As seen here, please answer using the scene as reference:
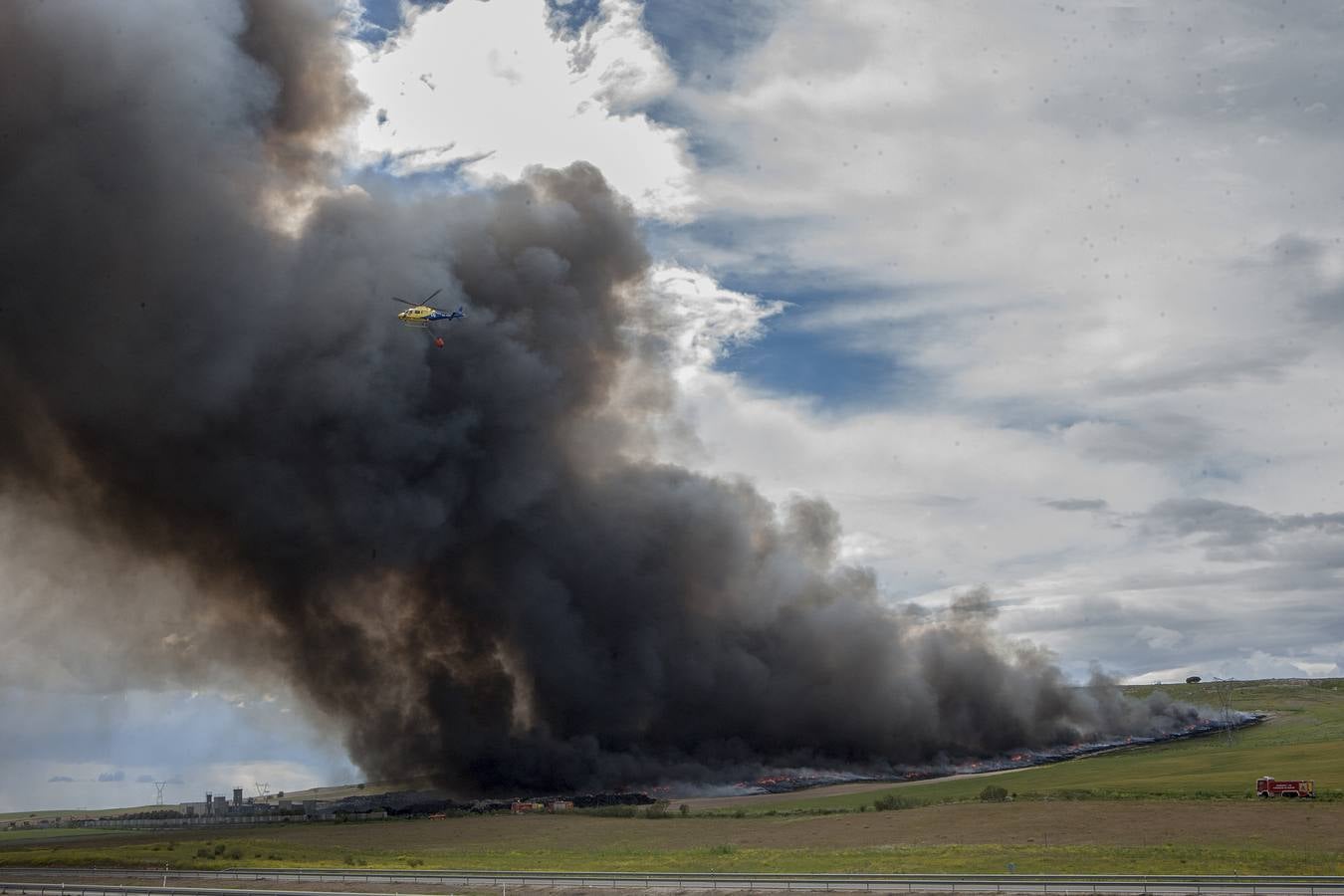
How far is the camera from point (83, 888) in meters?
57.8

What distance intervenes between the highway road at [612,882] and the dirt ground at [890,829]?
54.1 ft

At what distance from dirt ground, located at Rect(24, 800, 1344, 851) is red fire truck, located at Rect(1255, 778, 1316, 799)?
5.94 m

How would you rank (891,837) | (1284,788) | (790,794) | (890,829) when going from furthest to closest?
1. (790,794)
2. (1284,788)
3. (890,829)
4. (891,837)

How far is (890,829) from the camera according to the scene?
8119 cm

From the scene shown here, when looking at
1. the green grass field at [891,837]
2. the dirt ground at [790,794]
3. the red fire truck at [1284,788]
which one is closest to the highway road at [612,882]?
the green grass field at [891,837]

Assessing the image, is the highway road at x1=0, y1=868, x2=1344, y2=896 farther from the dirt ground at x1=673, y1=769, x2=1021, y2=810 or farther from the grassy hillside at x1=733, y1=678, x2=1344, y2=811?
the dirt ground at x1=673, y1=769, x2=1021, y2=810

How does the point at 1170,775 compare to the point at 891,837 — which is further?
the point at 1170,775

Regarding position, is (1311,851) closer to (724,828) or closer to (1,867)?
(724,828)

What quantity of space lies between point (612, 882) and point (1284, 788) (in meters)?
57.6

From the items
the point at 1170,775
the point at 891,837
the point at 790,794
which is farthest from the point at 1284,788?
the point at 790,794

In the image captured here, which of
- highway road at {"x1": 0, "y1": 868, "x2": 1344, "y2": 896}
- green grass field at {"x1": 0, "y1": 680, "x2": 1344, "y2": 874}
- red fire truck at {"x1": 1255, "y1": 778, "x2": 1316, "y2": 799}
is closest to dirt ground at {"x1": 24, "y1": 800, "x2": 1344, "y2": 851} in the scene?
green grass field at {"x1": 0, "y1": 680, "x2": 1344, "y2": 874}

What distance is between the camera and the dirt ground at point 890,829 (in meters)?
68.4

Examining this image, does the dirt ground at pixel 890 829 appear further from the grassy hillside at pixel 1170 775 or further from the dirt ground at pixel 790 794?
the dirt ground at pixel 790 794

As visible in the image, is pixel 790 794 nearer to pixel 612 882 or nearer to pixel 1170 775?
pixel 1170 775
